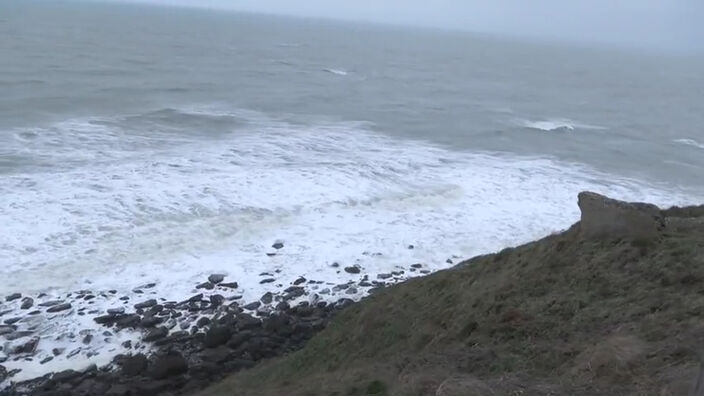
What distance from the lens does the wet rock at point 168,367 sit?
1195cm

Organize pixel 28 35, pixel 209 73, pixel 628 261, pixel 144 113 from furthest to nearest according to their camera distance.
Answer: pixel 28 35 < pixel 209 73 < pixel 144 113 < pixel 628 261

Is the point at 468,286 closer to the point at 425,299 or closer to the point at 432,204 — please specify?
the point at 425,299

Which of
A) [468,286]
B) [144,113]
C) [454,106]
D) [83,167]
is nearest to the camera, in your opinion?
[468,286]

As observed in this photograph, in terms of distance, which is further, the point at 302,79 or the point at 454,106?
the point at 302,79

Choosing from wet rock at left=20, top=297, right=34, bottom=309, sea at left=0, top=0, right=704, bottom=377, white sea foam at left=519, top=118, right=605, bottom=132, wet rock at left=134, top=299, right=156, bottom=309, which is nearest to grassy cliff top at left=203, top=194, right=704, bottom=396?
wet rock at left=134, top=299, right=156, bottom=309

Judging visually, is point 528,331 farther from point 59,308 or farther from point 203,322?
point 59,308

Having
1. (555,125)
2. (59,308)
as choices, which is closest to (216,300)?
(59,308)

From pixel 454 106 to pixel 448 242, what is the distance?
31.1 m

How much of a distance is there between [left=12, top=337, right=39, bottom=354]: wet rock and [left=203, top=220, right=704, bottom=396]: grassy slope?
3869mm

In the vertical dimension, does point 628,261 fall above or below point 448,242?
above

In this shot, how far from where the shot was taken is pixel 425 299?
12.5 metres

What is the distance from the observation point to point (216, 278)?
52.7ft

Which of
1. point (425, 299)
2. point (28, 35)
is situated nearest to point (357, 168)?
point (425, 299)

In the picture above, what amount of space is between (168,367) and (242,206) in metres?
9.60
